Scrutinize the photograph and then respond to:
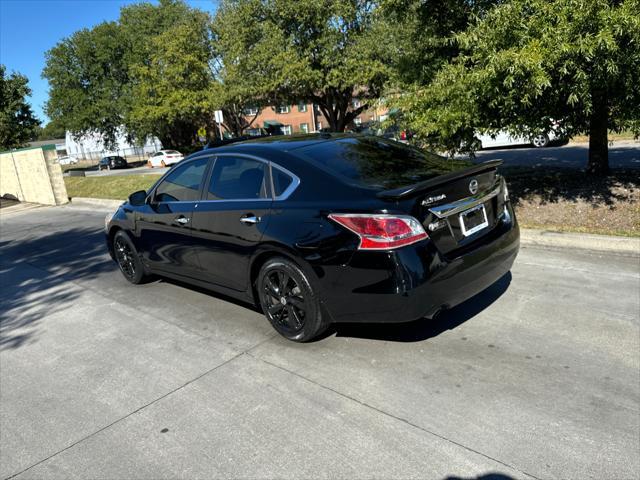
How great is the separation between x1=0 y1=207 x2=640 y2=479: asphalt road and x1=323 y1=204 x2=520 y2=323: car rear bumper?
1.45 ft

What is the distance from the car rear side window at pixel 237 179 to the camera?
14.0 ft

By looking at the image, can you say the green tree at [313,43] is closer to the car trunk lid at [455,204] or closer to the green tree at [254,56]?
the green tree at [254,56]

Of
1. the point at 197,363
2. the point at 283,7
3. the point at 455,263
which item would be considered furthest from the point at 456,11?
the point at 283,7

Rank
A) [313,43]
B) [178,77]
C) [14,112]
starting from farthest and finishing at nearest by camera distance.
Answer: [178,77]
[14,112]
[313,43]

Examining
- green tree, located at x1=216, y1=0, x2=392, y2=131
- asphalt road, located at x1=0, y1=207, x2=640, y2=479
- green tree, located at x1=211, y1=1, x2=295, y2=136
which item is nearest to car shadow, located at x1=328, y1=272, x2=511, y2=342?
asphalt road, located at x1=0, y1=207, x2=640, y2=479

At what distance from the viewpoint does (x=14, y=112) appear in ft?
112

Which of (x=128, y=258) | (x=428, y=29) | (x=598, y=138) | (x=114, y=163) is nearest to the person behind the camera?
(x=128, y=258)

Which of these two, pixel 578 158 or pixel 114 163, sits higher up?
pixel 114 163

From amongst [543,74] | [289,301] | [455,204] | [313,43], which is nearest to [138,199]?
[289,301]

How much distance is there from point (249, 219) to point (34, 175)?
18.3 m

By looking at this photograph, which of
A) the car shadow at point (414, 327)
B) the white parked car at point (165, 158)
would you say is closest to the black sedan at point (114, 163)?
the white parked car at point (165, 158)

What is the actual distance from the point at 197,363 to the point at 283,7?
2535cm

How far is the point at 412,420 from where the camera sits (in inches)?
119

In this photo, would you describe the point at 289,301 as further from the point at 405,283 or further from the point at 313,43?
the point at 313,43
